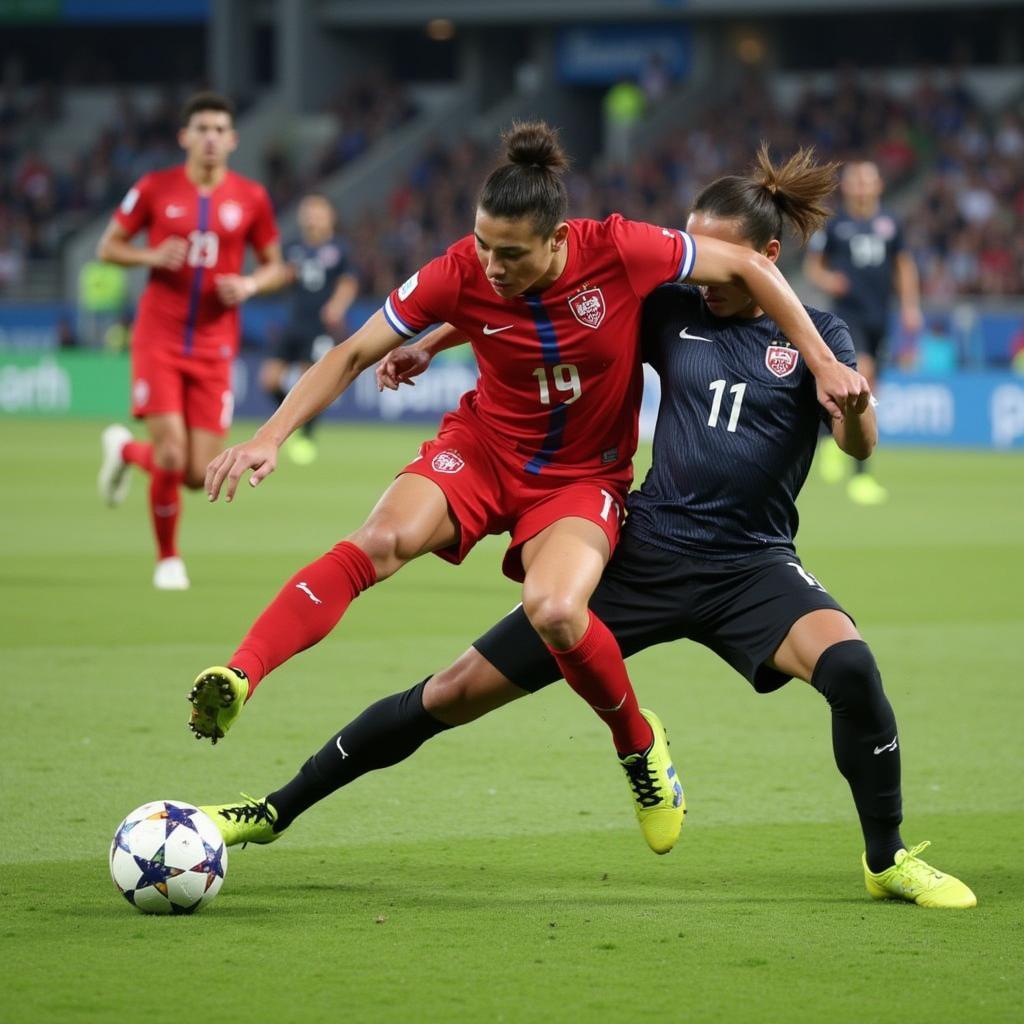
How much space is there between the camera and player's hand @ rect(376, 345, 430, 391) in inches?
218

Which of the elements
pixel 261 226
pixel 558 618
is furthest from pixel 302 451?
pixel 558 618

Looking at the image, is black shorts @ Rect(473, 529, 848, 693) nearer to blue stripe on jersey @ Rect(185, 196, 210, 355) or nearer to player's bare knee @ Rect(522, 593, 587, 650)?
player's bare knee @ Rect(522, 593, 587, 650)

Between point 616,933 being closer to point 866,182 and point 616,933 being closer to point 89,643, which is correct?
point 89,643

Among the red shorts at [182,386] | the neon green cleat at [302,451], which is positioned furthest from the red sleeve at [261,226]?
the neon green cleat at [302,451]

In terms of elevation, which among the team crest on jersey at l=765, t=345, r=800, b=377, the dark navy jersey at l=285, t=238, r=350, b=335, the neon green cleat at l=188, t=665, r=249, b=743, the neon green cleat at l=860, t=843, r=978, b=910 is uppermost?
the dark navy jersey at l=285, t=238, r=350, b=335

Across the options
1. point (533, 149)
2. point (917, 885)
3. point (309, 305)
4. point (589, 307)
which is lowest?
point (917, 885)

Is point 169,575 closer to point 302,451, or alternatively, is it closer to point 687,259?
point 687,259

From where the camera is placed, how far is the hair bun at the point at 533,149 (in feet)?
16.5

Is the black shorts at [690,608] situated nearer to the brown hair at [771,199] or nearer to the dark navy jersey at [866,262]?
the brown hair at [771,199]

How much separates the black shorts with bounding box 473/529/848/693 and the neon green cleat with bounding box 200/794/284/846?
698mm

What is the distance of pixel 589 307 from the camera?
520 centimetres

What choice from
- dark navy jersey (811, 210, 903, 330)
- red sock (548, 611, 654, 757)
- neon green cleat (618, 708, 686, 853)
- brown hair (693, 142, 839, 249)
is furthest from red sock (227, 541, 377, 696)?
dark navy jersey (811, 210, 903, 330)

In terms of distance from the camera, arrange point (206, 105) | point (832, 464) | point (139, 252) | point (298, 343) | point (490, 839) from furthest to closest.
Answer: point (298, 343) → point (832, 464) → point (139, 252) → point (206, 105) → point (490, 839)

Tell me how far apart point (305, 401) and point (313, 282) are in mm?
17074
